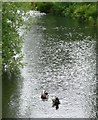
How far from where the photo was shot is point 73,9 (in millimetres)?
111562

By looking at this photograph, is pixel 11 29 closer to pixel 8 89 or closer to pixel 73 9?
pixel 8 89

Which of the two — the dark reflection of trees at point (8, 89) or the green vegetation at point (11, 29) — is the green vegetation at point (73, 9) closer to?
the green vegetation at point (11, 29)

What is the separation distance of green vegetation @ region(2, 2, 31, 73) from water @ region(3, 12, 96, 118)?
2.55 meters

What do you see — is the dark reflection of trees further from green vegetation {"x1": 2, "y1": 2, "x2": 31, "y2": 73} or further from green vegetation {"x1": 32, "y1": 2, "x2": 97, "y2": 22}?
green vegetation {"x1": 32, "y1": 2, "x2": 97, "y2": 22}

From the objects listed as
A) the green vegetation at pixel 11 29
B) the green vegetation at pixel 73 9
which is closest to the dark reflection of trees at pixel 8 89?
the green vegetation at pixel 11 29

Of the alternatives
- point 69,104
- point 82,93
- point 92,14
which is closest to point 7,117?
point 69,104

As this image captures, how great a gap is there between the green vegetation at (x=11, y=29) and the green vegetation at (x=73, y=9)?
5197 centimetres

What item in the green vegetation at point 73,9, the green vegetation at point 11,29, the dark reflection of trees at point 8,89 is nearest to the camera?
the dark reflection of trees at point 8,89

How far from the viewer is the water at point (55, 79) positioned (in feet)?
130

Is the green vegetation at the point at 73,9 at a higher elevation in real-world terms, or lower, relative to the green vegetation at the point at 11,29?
higher

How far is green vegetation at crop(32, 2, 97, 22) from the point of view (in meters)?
101

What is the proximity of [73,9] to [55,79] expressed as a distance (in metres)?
64.8

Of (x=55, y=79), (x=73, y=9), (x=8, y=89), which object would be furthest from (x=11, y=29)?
(x=73, y=9)

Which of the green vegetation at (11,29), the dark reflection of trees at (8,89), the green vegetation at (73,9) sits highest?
the green vegetation at (73,9)
